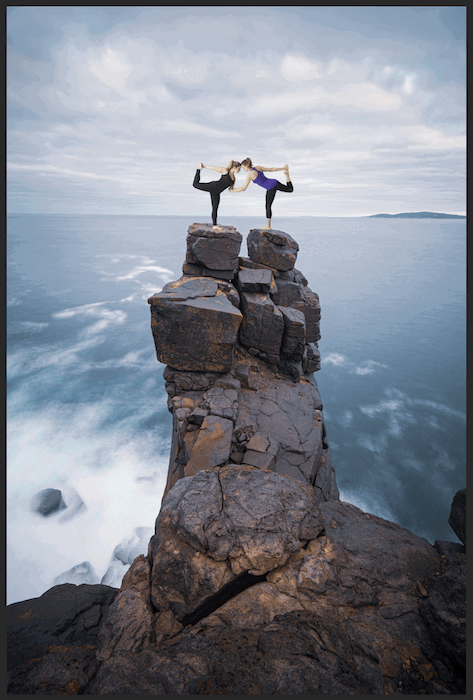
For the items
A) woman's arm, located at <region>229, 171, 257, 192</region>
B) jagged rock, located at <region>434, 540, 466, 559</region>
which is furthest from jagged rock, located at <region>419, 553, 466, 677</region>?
woman's arm, located at <region>229, 171, 257, 192</region>

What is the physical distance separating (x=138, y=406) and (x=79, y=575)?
55.2 feet

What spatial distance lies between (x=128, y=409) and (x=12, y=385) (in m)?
13.3

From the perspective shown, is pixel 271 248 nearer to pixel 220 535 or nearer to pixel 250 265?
pixel 250 265

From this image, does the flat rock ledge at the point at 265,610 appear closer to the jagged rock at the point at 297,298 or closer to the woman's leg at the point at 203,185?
the jagged rock at the point at 297,298

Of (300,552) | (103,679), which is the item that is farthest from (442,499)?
(103,679)

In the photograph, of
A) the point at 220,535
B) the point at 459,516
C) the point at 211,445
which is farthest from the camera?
the point at 211,445

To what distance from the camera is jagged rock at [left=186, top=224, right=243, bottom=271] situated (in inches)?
448

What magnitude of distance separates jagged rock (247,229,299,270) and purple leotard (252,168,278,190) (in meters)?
1.71

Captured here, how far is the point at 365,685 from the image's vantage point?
10.2 feet

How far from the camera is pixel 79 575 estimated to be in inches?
638

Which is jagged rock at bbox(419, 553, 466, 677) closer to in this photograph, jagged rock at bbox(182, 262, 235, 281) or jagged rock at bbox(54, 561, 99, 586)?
jagged rock at bbox(182, 262, 235, 281)

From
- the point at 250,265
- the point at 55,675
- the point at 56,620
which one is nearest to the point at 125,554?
the point at 56,620

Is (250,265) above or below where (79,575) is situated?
above

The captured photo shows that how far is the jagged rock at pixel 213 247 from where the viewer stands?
448 inches
